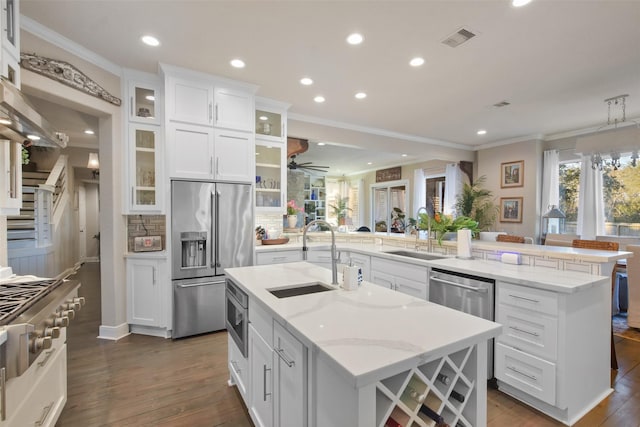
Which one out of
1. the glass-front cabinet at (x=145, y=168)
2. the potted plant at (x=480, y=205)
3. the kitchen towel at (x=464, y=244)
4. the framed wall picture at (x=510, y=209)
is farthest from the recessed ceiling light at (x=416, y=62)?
the framed wall picture at (x=510, y=209)

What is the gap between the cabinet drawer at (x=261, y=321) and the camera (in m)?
1.43

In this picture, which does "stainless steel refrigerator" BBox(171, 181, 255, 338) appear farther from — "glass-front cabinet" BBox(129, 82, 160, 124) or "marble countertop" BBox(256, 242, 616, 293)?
"marble countertop" BBox(256, 242, 616, 293)

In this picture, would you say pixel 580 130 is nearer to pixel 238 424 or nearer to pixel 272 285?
pixel 272 285

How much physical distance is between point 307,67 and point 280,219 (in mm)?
2140

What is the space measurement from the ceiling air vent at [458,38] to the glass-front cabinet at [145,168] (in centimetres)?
297

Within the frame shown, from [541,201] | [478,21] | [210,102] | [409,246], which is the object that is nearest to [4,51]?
[210,102]

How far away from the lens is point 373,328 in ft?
3.70

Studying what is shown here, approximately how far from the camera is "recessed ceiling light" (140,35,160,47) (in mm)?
2381

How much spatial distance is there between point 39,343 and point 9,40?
5.52ft

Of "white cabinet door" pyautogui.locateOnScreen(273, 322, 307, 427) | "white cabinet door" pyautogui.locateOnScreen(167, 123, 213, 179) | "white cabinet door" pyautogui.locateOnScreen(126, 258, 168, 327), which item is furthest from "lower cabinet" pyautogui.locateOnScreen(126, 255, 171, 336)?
"white cabinet door" pyautogui.locateOnScreen(273, 322, 307, 427)

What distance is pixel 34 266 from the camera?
4316 mm

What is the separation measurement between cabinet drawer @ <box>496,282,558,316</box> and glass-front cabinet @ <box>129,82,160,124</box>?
3639 mm

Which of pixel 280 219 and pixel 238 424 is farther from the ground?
pixel 280 219

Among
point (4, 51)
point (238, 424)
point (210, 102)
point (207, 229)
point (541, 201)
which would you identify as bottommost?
point (238, 424)
